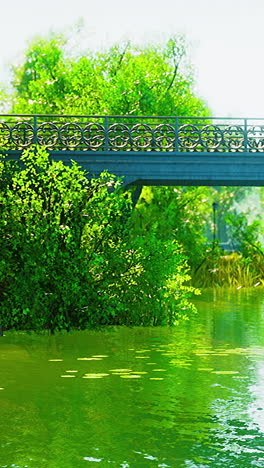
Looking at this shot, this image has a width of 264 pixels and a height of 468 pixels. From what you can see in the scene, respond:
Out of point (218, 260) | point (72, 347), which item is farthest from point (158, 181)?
point (218, 260)

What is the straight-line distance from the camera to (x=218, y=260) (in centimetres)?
3394

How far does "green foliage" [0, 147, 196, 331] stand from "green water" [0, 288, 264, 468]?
21.4 inches

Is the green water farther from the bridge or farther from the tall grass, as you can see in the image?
the tall grass

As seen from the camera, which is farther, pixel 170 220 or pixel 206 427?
pixel 170 220

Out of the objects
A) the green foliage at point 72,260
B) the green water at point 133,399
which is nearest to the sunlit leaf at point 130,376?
the green water at point 133,399

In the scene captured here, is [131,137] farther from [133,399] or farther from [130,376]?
[133,399]

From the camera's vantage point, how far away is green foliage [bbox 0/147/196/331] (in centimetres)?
1920

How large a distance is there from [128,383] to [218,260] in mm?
20699

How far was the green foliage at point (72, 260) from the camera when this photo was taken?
19203 mm

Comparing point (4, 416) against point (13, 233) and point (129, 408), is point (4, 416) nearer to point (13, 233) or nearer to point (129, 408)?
point (129, 408)

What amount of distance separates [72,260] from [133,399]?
7229mm

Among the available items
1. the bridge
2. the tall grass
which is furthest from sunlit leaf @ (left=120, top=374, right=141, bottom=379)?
the tall grass

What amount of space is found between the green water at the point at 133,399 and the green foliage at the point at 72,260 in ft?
1.78

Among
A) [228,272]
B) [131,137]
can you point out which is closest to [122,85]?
[228,272]
